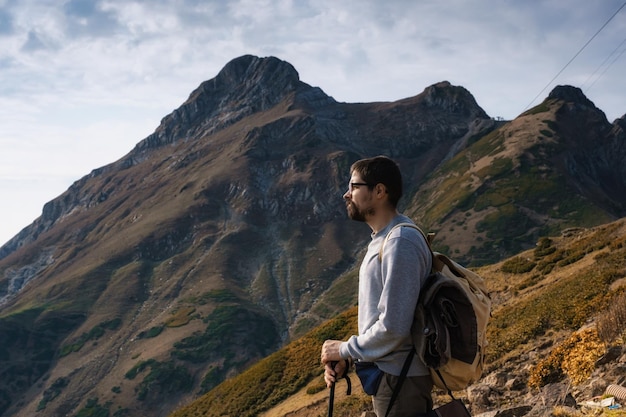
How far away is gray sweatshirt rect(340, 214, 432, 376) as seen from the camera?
4.00 meters

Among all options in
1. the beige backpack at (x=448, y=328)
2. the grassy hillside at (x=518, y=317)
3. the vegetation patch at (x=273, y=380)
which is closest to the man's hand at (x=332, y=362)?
the beige backpack at (x=448, y=328)

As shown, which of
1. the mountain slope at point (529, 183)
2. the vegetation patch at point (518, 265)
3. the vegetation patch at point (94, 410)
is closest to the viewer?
the vegetation patch at point (518, 265)

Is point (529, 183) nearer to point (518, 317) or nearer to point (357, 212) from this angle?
point (518, 317)

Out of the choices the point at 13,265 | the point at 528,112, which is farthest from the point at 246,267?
the point at 528,112

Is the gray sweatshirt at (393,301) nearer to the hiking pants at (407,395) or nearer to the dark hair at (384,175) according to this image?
the hiking pants at (407,395)

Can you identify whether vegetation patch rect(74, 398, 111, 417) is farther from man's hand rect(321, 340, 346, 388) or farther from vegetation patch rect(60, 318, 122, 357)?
man's hand rect(321, 340, 346, 388)

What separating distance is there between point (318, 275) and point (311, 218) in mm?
34633

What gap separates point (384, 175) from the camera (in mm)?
4520

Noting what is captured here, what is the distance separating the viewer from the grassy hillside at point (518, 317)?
17.3 m

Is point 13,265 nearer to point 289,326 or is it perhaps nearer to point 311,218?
point 311,218

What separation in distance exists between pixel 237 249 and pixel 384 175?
149m

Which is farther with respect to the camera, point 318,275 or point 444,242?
point 318,275

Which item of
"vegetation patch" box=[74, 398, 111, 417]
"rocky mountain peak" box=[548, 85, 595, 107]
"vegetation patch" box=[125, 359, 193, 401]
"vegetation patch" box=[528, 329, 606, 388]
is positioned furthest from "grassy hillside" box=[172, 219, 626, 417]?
"rocky mountain peak" box=[548, 85, 595, 107]

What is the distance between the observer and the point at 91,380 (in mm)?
100625
